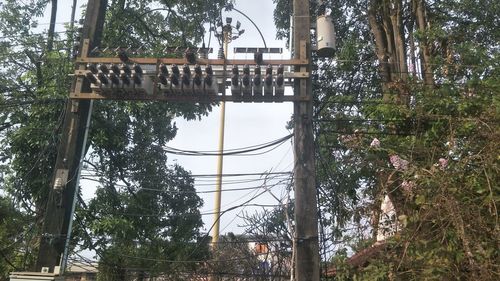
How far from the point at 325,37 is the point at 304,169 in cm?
232

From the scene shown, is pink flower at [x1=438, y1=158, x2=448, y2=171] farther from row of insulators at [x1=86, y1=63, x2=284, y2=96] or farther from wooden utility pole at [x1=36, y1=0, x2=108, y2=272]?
wooden utility pole at [x1=36, y1=0, x2=108, y2=272]

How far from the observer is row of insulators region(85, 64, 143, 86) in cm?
790

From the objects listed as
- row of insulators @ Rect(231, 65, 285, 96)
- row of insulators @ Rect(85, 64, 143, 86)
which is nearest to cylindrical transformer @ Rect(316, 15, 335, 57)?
row of insulators @ Rect(231, 65, 285, 96)

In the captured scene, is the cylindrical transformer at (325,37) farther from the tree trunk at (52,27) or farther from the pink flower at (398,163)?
the tree trunk at (52,27)

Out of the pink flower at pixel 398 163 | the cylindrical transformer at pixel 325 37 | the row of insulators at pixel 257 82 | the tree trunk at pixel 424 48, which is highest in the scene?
the tree trunk at pixel 424 48

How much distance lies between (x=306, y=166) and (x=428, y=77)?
511 centimetres

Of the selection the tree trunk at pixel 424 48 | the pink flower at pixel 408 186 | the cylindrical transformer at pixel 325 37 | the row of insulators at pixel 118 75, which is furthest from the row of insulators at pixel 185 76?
the tree trunk at pixel 424 48

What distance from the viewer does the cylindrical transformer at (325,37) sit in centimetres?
823

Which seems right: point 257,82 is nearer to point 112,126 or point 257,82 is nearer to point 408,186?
point 408,186

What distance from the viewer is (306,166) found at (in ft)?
24.2

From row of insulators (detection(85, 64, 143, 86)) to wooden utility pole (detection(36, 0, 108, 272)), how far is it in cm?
42

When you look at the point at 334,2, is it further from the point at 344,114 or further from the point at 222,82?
the point at 222,82

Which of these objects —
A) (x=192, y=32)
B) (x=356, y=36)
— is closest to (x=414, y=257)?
(x=356, y=36)

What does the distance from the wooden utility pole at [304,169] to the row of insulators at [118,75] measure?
2489mm
